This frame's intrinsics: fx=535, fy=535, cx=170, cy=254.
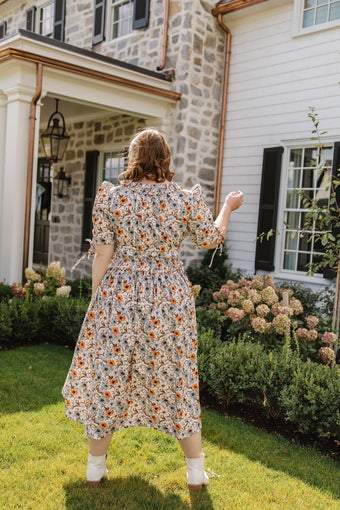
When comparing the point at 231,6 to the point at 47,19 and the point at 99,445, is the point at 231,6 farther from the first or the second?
the point at 99,445

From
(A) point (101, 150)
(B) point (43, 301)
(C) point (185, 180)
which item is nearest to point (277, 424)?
(B) point (43, 301)

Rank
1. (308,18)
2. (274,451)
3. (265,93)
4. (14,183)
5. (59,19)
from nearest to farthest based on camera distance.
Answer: (274,451) < (14,183) < (308,18) < (265,93) < (59,19)

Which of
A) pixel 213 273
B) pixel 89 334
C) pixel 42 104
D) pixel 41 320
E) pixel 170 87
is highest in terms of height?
pixel 170 87

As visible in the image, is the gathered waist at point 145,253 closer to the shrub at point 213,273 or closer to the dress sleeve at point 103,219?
the dress sleeve at point 103,219

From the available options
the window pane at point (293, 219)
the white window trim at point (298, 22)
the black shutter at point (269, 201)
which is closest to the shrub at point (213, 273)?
the black shutter at point (269, 201)

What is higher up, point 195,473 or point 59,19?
point 59,19

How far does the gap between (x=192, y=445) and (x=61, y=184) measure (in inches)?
330

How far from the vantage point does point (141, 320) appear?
2.71 meters

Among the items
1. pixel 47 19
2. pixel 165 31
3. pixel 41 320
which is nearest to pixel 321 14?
pixel 165 31

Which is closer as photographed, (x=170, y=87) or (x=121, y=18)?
(x=170, y=87)

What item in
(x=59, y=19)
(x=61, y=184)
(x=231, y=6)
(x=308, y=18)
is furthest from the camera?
(x=59, y=19)

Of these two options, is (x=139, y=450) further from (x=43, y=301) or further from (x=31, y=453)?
(x=43, y=301)

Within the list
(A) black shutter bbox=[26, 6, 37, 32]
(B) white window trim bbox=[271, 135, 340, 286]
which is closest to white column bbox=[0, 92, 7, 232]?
(B) white window trim bbox=[271, 135, 340, 286]

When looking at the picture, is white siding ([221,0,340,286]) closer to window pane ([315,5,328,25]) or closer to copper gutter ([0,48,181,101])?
window pane ([315,5,328,25])
